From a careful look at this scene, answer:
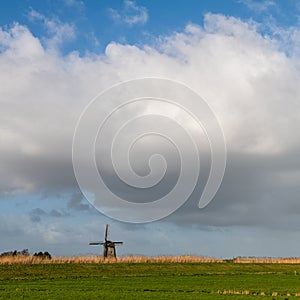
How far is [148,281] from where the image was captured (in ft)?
170

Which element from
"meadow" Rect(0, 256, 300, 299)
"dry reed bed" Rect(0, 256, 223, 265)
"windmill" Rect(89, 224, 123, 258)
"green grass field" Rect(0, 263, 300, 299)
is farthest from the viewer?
"windmill" Rect(89, 224, 123, 258)

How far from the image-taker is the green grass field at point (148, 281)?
37.7 m

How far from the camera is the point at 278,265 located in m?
83.2

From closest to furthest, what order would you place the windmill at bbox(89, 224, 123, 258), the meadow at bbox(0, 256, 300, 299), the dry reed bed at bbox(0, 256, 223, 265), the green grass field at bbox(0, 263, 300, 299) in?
the green grass field at bbox(0, 263, 300, 299), the meadow at bbox(0, 256, 300, 299), the dry reed bed at bbox(0, 256, 223, 265), the windmill at bbox(89, 224, 123, 258)

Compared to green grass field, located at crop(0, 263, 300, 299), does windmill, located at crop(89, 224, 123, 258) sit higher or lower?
higher

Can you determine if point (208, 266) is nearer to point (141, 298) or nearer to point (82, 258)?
point (82, 258)

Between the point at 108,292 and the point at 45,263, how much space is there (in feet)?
110

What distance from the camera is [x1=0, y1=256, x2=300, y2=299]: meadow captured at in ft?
125

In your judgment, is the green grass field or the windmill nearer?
the green grass field

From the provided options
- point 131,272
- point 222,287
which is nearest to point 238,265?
point 131,272

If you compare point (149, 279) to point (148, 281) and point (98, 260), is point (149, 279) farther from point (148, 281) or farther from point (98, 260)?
point (98, 260)

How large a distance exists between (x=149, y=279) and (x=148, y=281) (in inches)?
130

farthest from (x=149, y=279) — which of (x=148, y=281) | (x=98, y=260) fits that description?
(x=98, y=260)

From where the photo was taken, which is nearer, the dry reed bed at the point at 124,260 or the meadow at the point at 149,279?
the meadow at the point at 149,279
